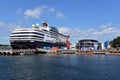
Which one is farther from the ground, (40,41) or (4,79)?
(40,41)

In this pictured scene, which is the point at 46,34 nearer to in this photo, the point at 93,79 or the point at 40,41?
the point at 40,41

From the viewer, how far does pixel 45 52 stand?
18200cm

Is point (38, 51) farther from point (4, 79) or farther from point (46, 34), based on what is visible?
point (4, 79)

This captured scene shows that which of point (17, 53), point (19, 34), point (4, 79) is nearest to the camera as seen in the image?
point (4, 79)

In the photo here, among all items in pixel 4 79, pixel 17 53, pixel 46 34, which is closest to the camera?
pixel 4 79

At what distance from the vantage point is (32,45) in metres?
176

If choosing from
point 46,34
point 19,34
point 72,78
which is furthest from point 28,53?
point 72,78

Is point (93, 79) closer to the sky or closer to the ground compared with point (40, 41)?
closer to the ground

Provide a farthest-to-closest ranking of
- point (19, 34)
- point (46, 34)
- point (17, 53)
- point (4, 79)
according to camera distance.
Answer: point (46, 34) → point (19, 34) → point (17, 53) → point (4, 79)

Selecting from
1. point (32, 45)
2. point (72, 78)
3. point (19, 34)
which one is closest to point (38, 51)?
point (32, 45)

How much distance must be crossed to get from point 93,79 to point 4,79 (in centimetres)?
1694

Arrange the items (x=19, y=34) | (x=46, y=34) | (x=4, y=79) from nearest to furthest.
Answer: (x=4, y=79) < (x=19, y=34) < (x=46, y=34)

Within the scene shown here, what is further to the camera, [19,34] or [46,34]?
[46,34]

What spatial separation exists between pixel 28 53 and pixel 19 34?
18.9 meters
